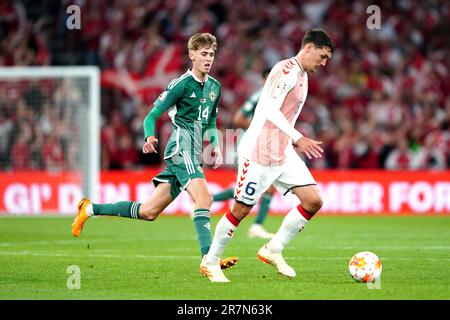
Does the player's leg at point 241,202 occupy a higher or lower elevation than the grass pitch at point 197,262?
higher

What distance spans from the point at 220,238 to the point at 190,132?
132cm

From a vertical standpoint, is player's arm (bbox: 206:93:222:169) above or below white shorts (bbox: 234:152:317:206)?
above

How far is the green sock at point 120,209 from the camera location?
986 centimetres

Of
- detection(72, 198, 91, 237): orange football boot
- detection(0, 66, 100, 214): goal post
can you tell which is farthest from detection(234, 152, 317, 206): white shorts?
detection(0, 66, 100, 214): goal post

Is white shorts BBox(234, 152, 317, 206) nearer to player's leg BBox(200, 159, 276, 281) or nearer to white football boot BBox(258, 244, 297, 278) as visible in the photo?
player's leg BBox(200, 159, 276, 281)

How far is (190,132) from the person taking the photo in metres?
9.57

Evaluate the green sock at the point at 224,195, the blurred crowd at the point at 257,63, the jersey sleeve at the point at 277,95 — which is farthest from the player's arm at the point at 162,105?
the blurred crowd at the point at 257,63

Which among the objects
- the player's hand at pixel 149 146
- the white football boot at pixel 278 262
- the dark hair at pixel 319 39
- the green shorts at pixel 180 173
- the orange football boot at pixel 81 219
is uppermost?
the dark hair at pixel 319 39

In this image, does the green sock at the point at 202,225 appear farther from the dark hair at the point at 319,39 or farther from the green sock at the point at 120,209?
the dark hair at the point at 319,39

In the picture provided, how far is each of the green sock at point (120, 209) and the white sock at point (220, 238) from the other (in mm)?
1332

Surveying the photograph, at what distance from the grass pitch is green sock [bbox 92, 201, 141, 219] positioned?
543 millimetres

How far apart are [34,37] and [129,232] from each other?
8.42 meters

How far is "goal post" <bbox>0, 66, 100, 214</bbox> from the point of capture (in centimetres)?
1977

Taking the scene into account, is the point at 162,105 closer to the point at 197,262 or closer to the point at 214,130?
the point at 214,130
